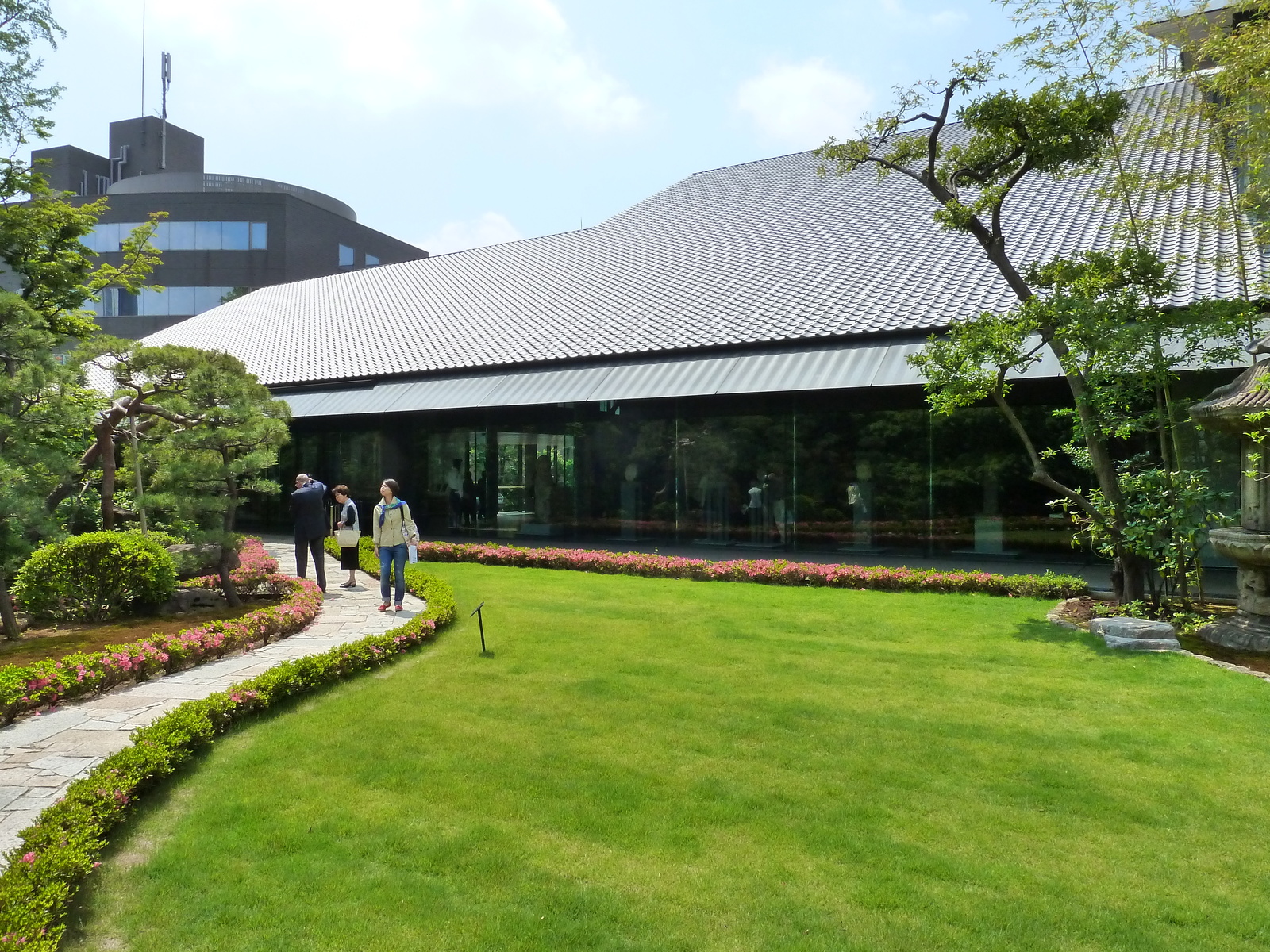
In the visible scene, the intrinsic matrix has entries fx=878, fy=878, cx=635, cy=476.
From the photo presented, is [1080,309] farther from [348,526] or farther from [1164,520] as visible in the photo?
[348,526]

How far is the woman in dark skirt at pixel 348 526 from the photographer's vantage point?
40.8ft

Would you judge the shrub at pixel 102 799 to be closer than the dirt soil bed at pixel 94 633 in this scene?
Yes

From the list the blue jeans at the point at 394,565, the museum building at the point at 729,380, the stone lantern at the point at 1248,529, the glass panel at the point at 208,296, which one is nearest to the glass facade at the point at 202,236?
the glass panel at the point at 208,296

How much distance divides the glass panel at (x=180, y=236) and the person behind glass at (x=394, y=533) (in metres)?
40.2

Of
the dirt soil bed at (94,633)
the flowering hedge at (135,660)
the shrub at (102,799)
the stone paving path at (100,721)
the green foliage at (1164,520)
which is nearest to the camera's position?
the shrub at (102,799)

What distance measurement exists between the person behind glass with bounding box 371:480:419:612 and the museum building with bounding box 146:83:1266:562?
6267 millimetres

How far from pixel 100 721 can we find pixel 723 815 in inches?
177

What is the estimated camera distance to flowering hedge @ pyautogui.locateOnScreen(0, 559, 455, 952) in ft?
11.1

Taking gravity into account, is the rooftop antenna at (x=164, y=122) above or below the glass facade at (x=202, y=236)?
above

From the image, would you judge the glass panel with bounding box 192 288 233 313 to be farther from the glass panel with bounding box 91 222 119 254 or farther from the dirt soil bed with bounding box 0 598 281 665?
the dirt soil bed with bounding box 0 598 281 665

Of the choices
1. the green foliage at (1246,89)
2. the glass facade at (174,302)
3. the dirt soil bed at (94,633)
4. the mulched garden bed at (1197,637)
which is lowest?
the dirt soil bed at (94,633)

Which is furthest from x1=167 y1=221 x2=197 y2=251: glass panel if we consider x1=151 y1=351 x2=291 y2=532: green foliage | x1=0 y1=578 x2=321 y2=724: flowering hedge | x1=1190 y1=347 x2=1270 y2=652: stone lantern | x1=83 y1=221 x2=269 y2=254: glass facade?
x1=1190 y1=347 x2=1270 y2=652: stone lantern

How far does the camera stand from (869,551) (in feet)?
50.7

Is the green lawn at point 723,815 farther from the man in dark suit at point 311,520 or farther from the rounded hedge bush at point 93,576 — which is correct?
the man in dark suit at point 311,520
